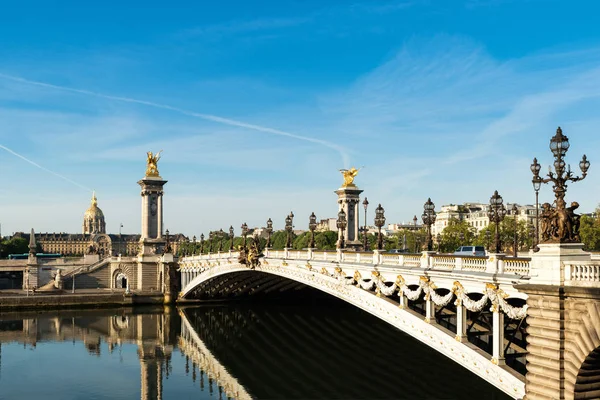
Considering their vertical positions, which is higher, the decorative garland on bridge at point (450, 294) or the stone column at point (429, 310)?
the decorative garland on bridge at point (450, 294)

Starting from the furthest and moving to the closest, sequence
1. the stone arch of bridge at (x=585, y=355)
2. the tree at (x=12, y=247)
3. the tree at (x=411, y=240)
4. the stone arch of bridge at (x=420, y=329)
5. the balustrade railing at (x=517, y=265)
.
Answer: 1. the tree at (x=12, y=247)
2. the tree at (x=411, y=240)
3. the stone arch of bridge at (x=420, y=329)
4. the balustrade railing at (x=517, y=265)
5. the stone arch of bridge at (x=585, y=355)

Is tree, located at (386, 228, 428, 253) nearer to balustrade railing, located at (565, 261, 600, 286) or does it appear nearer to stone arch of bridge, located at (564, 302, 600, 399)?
stone arch of bridge, located at (564, 302, 600, 399)

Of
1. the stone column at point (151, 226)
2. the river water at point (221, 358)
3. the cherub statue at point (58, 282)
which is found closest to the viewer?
the river water at point (221, 358)

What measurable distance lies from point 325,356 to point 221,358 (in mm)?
6346

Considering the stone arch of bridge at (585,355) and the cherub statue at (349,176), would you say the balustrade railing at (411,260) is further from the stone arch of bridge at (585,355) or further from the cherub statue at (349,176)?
the cherub statue at (349,176)

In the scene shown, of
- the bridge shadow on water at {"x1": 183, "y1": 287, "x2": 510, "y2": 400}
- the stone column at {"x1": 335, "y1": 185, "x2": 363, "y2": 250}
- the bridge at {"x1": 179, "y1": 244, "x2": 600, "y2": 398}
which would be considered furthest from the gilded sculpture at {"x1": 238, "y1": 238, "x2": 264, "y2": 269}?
the stone column at {"x1": 335, "y1": 185, "x2": 363, "y2": 250}

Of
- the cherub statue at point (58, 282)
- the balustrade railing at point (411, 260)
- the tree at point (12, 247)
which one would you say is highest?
the balustrade railing at point (411, 260)

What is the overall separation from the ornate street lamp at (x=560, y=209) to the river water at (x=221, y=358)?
12.7 meters

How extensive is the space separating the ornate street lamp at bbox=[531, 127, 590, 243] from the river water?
41.5ft

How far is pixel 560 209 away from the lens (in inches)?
606

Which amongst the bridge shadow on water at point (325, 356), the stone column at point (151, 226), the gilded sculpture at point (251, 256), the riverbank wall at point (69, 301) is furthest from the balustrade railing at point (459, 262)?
the stone column at point (151, 226)

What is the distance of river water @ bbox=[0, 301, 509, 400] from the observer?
29.9 m

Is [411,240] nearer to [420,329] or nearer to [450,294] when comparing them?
[420,329]

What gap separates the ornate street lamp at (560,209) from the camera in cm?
1533
